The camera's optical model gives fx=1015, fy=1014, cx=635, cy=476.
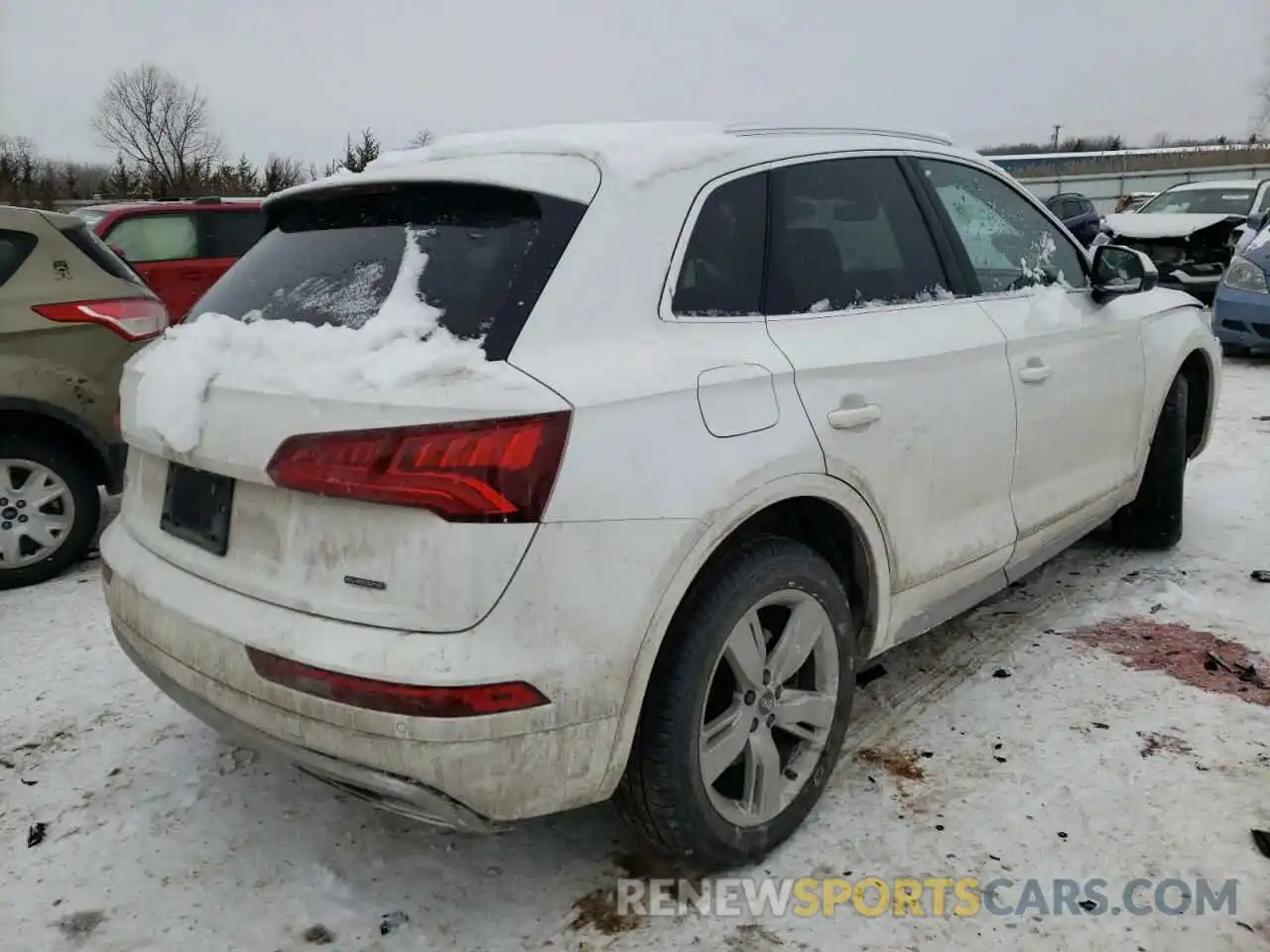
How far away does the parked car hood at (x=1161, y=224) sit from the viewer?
11.7m

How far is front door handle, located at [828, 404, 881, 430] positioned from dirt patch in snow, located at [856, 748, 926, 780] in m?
1.01

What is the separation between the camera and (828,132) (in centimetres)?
290

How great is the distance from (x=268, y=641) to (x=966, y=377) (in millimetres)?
2004

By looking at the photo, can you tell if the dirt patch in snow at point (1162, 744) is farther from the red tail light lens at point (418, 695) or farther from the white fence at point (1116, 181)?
the white fence at point (1116, 181)

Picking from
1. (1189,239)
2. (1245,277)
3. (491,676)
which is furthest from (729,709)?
(1189,239)

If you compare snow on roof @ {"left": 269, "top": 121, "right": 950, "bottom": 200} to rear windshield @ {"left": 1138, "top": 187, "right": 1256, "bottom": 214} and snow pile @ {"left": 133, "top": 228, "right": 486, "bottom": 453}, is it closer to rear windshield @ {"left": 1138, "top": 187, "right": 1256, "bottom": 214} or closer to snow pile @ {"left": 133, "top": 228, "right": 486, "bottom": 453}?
snow pile @ {"left": 133, "top": 228, "right": 486, "bottom": 453}

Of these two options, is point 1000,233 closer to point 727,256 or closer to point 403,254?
point 727,256

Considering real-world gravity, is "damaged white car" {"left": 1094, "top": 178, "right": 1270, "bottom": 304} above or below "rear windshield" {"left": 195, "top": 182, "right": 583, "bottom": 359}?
above

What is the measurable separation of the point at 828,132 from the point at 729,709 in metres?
1.65

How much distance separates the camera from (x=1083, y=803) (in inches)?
105

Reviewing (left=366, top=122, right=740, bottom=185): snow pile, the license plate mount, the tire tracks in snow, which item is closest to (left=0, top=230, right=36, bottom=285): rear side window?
(left=366, top=122, right=740, bottom=185): snow pile

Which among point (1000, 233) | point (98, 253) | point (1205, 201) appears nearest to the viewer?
point (1000, 233)

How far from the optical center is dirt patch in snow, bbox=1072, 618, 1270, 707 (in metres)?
3.29

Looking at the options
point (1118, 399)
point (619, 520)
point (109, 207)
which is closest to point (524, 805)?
point (619, 520)
